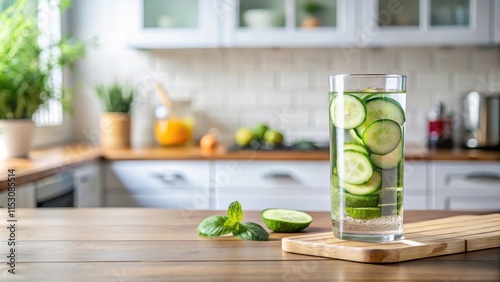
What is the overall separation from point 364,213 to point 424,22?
262 centimetres

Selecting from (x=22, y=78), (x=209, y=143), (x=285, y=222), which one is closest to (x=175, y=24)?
(x=209, y=143)

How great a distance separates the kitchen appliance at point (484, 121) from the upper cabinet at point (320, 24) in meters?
0.32

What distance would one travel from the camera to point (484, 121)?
3.37m

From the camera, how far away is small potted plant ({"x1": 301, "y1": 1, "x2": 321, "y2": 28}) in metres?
3.53

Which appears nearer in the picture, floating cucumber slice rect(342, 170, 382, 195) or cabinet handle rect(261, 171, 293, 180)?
floating cucumber slice rect(342, 170, 382, 195)

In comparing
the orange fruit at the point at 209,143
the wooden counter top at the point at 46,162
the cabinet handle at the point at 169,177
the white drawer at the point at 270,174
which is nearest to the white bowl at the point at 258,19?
the orange fruit at the point at 209,143

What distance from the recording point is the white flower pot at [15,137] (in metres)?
2.68

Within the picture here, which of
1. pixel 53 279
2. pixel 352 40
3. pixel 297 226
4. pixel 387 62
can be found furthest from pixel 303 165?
pixel 53 279

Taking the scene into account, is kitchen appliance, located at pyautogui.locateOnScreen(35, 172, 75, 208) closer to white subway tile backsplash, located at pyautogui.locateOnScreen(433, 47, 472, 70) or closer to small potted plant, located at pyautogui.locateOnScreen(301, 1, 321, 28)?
small potted plant, located at pyautogui.locateOnScreen(301, 1, 321, 28)

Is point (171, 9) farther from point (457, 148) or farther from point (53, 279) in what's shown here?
point (53, 279)

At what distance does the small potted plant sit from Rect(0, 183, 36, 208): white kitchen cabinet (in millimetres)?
1754

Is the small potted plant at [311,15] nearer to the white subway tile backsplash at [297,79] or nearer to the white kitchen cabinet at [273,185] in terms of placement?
the white subway tile backsplash at [297,79]

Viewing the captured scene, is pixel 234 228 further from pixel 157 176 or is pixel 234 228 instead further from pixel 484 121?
pixel 484 121

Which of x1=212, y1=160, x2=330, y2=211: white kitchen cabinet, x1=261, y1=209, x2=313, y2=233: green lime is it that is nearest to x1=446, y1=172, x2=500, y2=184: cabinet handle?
x1=212, y1=160, x2=330, y2=211: white kitchen cabinet
